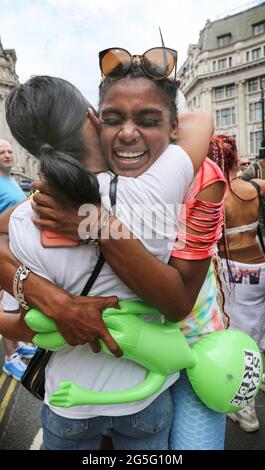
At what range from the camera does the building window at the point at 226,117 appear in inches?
1790

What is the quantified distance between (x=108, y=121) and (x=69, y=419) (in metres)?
1.04

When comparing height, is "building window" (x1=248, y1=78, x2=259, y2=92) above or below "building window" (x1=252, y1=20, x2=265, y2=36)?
below

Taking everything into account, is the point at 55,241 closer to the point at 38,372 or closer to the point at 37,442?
the point at 38,372

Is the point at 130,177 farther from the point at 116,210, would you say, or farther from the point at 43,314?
the point at 43,314

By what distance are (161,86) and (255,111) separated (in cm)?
4628

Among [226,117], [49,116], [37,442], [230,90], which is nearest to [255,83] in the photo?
[230,90]

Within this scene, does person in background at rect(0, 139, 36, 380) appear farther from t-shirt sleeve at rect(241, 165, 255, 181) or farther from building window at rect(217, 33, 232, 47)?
building window at rect(217, 33, 232, 47)

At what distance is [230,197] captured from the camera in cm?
304

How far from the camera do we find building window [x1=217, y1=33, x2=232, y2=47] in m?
45.3

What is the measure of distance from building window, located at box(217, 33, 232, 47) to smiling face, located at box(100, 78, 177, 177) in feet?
167

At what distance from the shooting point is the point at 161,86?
1263 mm

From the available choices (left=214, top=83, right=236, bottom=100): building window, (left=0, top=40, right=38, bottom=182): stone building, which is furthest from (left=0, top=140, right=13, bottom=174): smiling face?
(left=214, top=83, right=236, bottom=100): building window

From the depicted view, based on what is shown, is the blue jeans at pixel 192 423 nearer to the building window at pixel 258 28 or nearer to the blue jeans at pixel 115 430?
the blue jeans at pixel 115 430

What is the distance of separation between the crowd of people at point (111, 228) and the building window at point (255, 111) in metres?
45.5
